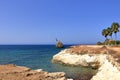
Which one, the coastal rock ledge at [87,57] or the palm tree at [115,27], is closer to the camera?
the coastal rock ledge at [87,57]

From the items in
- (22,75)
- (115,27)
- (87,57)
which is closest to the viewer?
(22,75)

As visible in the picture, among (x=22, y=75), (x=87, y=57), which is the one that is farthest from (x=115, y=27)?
(x=22, y=75)

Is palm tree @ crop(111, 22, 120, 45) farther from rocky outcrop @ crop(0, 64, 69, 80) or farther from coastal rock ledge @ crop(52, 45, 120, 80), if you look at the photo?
rocky outcrop @ crop(0, 64, 69, 80)

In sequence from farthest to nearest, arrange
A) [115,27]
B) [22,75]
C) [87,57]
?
[115,27], [87,57], [22,75]

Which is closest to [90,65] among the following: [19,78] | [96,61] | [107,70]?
[96,61]

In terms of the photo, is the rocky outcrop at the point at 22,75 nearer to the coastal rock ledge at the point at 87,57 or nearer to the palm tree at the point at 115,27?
the coastal rock ledge at the point at 87,57

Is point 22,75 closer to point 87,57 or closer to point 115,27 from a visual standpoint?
point 87,57

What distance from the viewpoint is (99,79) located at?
29.1 metres

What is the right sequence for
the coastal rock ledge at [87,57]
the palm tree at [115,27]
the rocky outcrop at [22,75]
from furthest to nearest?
the palm tree at [115,27]
the coastal rock ledge at [87,57]
the rocky outcrop at [22,75]

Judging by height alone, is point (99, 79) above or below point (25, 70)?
below

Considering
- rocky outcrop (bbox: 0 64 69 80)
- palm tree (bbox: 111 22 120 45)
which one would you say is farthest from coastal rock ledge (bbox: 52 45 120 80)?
palm tree (bbox: 111 22 120 45)

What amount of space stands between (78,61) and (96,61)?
4.63 meters

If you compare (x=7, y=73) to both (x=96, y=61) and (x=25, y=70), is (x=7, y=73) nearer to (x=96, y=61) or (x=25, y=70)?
(x=25, y=70)

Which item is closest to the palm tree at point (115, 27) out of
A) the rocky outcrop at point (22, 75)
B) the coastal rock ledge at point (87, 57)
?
the coastal rock ledge at point (87, 57)
